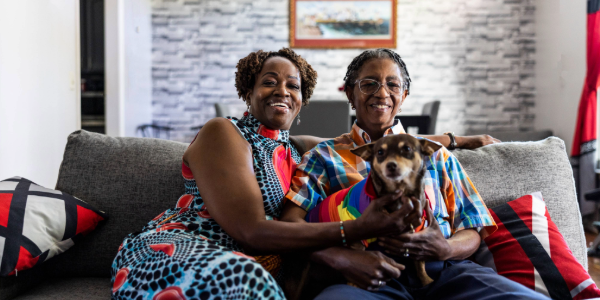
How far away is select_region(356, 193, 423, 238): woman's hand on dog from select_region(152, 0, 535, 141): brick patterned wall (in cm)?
403

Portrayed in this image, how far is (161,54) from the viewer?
519 cm

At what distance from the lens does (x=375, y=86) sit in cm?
146

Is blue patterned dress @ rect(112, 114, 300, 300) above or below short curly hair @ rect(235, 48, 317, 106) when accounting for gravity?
below

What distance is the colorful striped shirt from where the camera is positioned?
1.30 meters

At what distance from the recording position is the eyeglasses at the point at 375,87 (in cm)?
146

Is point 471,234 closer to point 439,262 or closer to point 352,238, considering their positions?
point 439,262

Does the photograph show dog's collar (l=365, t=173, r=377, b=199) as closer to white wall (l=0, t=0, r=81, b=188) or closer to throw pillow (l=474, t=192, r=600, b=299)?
throw pillow (l=474, t=192, r=600, b=299)

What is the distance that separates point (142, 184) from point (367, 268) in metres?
1.01

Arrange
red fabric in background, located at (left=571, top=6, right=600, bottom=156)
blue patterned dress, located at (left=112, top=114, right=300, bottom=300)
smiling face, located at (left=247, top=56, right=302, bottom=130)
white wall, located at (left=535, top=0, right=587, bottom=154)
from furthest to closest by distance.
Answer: white wall, located at (left=535, top=0, right=587, bottom=154), red fabric in background, located at (left=571, top=6, right=600, bottom=156), smiling face, located at (left=247, top=56, right=302, bottom=130), blue patterned dress, located at (left=112, top=114, right=300, bottom=300)

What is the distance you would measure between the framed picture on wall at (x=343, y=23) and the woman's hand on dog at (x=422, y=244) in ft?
13.8

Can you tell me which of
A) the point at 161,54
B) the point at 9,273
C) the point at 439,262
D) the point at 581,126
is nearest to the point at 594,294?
the point at 439,262

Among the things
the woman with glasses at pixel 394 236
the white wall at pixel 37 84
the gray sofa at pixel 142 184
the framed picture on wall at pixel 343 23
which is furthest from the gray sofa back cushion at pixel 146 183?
the framed picture on wall at pixel 343 23

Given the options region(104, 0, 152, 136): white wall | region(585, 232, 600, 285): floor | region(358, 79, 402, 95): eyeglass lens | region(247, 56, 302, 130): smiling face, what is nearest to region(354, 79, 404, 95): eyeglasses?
region(358, 79, 402, 95): eyeglass lens

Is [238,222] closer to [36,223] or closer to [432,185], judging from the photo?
[432,185]
